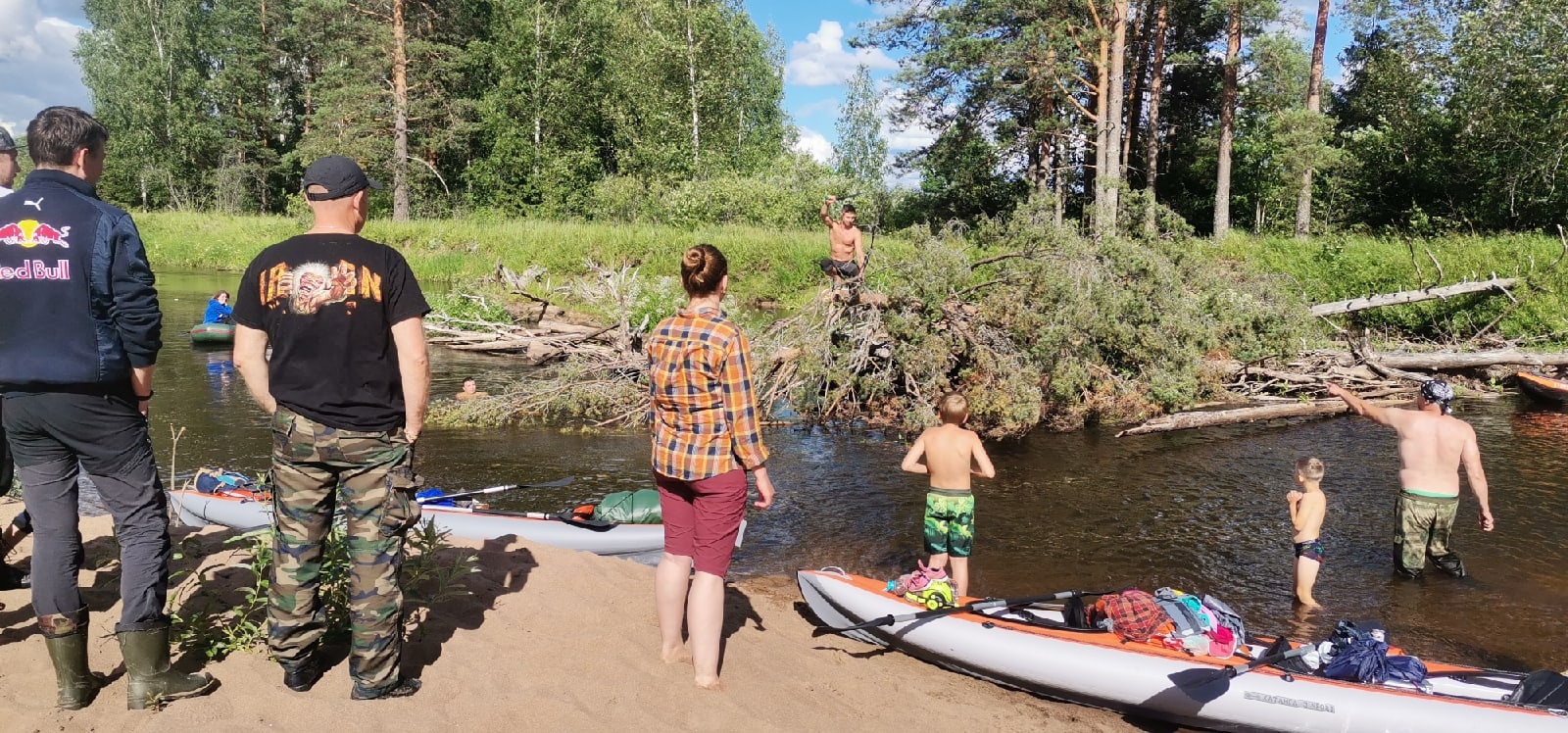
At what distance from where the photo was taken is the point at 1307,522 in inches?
253

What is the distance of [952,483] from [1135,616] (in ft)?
4.58

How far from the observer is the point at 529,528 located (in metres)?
6.71

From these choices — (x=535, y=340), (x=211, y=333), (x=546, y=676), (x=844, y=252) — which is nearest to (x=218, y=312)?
(x=211, y=333)

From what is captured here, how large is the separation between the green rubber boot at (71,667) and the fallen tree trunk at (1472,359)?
52.5 feet

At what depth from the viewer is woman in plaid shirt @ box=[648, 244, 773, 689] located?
3979mm

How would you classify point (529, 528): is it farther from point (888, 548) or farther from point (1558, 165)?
point (1558, 165)

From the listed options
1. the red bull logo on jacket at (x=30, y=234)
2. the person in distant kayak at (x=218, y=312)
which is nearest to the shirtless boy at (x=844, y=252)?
the red bull logo on jacket at (x=30, y=234)

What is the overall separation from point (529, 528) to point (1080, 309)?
725 cm

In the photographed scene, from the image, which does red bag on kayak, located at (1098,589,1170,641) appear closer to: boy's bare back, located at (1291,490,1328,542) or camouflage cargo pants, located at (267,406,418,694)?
boy's bare back, located at (1291,490,1328,542)

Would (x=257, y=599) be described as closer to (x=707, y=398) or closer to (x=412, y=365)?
(x=412, y=365)

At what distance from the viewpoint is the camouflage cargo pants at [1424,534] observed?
6.84m

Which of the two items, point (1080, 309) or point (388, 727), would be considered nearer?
point (388, 727)

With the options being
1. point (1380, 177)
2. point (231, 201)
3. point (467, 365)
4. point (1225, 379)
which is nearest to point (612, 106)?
point (231, 201)

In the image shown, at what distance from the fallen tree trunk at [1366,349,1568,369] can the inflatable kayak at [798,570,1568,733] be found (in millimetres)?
11348
